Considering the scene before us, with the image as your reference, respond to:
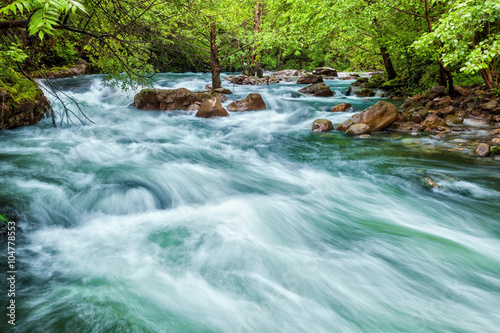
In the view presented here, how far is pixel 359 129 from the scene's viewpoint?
8.25 meters

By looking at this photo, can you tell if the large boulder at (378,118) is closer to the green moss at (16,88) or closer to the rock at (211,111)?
the rock at (211,111)

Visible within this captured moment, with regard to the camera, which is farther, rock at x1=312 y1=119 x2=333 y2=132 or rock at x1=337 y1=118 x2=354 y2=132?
rock at x1=312 y1=119 x2=333 y2=132

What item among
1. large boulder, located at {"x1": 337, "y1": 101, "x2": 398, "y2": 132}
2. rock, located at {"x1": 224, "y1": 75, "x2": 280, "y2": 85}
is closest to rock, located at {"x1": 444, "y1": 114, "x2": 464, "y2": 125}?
large boulder, located at {"x1": 337, "y1": 101, "x2": 398, "y2": 132}

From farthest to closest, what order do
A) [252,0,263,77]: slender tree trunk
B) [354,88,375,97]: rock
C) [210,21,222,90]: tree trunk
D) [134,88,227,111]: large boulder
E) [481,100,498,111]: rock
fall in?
1. [252,0,263,77]: slender tree trunk
2. [354,88,375,97]: rock
3. [134,88,227,111]: large boulder
4. [210,21,222,90]: tree trunk
5. [481,100,498,111]: rock

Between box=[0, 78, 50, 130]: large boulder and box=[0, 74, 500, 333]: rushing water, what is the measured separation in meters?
0.34

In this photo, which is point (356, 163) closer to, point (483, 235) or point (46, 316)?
point (483, 235)

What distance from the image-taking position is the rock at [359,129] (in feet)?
27.0

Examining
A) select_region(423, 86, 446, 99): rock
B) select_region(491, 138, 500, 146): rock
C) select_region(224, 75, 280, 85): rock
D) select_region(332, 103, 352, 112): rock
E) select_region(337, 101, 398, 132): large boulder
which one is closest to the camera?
select_region(491, 138, 500, 146): rock

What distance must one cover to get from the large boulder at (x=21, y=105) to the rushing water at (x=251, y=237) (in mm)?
338

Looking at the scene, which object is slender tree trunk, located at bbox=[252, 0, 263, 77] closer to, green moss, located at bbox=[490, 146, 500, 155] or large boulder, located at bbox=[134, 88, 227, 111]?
large boulder, located at bbox=[134, 88, 227, 111]

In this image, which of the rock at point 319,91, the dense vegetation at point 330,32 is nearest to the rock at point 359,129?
the dense vegetation at point 330,32

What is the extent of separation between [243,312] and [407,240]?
2.50 meters

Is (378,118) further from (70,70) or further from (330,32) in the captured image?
(70,70)

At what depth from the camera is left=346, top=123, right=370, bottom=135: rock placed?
8234 mm
